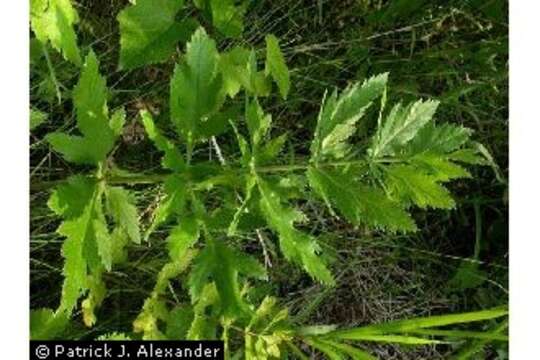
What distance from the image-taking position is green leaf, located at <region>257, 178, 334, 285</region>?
123 cm

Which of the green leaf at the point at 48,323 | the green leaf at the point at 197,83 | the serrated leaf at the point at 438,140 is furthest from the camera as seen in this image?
the green leaf at the point at 48,323

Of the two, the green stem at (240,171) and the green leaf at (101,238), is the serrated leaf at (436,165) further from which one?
the green leaf at (101,238)

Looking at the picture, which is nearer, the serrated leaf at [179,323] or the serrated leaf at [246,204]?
the serrated leaf at [246,204]

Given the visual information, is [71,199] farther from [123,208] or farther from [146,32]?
[146,32]

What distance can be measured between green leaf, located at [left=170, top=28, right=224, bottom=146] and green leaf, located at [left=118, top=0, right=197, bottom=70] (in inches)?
6.7

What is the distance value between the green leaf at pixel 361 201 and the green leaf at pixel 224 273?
0.57 feet

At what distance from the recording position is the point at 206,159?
69.2 inches

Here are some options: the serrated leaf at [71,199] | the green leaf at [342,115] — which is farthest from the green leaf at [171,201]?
the green leaf at [342,115]

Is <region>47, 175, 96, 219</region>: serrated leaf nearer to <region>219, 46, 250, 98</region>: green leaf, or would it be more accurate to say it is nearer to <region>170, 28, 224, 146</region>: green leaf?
<region>170, 28, 224, 146</region>: green leaf

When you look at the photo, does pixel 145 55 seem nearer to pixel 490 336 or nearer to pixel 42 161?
pixel 42 161

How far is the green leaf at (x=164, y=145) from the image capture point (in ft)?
3.99

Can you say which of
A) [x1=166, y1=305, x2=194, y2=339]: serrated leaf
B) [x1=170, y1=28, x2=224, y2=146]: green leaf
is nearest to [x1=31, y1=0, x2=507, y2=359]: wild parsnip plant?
[x1=170, y1=28, x2=224, y2=146]: green leaf

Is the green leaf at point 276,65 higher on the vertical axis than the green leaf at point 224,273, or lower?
higher

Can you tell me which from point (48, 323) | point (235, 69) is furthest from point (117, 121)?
point (48, 323)
